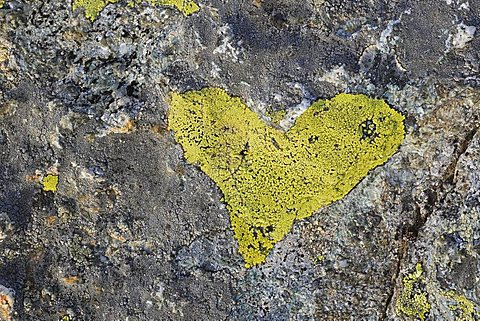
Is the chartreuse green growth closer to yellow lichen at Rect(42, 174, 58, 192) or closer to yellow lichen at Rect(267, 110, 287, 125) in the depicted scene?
yellow lichen at Rect(267, 110, 287, 125)

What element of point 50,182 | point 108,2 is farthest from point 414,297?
point 108,2

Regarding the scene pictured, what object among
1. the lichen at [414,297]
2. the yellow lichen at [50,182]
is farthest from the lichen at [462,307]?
the yellow lichen at [50,182]

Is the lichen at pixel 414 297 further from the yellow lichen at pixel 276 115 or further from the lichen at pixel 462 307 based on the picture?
the yellow lichen at pixel 276 115

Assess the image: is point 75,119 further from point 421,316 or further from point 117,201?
point 421,316

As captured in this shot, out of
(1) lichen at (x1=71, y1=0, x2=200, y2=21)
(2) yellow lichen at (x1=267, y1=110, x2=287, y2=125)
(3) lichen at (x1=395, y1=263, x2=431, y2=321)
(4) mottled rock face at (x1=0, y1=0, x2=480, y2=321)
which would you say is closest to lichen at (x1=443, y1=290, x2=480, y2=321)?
(4) mottled rock face at (x1=0, y1=0, x2=480, y2=321)

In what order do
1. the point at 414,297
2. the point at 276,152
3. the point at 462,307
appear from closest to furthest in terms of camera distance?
the point at 462,307 < the point at 276,152 < the point at 414,297

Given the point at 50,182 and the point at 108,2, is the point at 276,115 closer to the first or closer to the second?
the point at 108,2

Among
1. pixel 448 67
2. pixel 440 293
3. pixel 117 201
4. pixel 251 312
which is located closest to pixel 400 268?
pixel 440 293

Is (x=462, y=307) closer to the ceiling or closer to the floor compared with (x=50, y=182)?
closer to the ceiling
